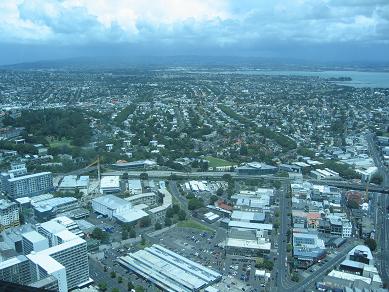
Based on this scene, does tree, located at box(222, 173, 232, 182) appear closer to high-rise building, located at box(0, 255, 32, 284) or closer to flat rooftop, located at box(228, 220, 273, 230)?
flat rooftop, located at box(228, 220, 273, 230)

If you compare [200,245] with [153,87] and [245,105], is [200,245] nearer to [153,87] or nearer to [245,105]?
[245,105]

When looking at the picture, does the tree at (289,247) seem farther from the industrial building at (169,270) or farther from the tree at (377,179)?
the tree at (377,179)

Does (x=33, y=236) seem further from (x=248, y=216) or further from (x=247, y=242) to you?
(x=248, y=216)

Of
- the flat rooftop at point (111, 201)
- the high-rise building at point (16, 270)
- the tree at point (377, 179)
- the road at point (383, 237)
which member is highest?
the high-rise building at point (16, 270)

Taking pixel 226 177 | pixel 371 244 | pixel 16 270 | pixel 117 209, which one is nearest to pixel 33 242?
pixel 16 270

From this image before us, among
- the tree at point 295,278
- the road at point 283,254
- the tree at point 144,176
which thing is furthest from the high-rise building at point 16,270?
the tree at point 144,176
